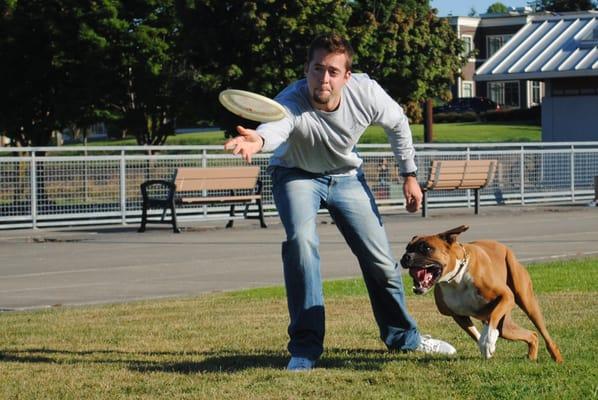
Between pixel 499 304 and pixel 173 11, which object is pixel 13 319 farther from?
pixel 173 11

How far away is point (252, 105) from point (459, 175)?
18.9 metres

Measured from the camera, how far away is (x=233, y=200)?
72.4ft

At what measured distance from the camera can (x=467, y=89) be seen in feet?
322

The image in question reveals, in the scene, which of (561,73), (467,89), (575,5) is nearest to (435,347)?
(561,73)

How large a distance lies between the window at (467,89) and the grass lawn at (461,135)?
1570cm

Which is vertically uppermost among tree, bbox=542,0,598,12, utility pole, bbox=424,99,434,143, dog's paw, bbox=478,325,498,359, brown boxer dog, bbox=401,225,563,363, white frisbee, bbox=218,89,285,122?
tree, bbox=542,0,598,12

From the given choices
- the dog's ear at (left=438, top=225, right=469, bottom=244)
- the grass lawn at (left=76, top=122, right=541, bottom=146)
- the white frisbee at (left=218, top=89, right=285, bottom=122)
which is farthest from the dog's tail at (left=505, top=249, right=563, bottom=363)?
the grass lawn at (left=76, top=122, right=541, bottom=146)

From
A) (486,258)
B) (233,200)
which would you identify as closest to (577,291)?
(486,258)

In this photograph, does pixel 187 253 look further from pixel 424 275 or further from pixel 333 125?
pixel 424 275

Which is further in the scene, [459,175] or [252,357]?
[459,175]

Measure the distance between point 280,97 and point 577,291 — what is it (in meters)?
5.04

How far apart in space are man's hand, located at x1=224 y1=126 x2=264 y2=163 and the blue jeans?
93 centimetres

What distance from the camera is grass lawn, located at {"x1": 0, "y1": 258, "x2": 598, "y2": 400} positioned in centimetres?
668

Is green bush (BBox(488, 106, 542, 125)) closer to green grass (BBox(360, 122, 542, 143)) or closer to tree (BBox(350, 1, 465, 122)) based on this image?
green grass (BBox(360, 122, 542, 143))
